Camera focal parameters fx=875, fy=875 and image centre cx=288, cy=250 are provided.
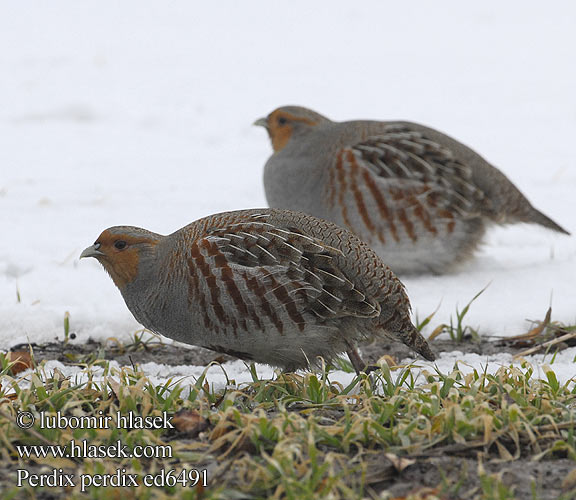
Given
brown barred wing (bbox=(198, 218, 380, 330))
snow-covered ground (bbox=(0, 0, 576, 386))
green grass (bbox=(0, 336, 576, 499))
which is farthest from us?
snow-covered ground (bbox=(0, 0, 576, 386))

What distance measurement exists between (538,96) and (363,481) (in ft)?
30.0

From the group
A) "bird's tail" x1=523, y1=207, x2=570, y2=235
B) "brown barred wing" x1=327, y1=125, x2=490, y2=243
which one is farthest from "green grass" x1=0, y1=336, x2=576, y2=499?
"bird's tail" x1=523, y1=207, x2=570, y2=235

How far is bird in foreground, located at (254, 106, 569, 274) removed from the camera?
6215mm

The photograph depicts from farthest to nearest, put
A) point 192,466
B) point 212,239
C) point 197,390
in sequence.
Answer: point 212,239
point 197,390
point 192,466

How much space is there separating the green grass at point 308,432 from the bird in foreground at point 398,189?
8.81 feet

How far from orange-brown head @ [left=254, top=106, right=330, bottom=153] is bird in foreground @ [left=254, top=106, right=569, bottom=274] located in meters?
0.02

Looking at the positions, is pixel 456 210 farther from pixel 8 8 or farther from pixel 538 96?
pixel 8 8

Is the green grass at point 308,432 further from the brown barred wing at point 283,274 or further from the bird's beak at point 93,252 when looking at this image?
the bird's beak at point 93,252

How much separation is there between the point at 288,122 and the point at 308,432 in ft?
13.2

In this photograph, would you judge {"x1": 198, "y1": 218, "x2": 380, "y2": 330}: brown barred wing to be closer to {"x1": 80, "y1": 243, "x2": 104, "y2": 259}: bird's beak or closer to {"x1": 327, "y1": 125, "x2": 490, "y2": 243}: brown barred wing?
{"x1": 80, "y1": 243, "x2": 104, "y2": 259}: bird's beak

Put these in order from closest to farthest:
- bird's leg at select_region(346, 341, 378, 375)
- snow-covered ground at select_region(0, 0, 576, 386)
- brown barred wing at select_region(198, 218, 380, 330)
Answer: brown barred wing at select_region(198, 218, 380, 330) < bird's leg at select_region(346, 341, 378, 375) < snow-covered ground at select_region(0, 0, 576, 386)

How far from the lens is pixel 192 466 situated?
2832mm

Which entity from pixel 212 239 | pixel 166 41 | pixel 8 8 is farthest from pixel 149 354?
pixel 8 8

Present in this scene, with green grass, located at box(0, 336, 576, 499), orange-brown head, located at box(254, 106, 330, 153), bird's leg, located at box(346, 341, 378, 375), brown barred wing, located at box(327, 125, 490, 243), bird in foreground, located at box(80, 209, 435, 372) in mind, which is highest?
orange-brown head, located at box(254, 106, 330, 153)
